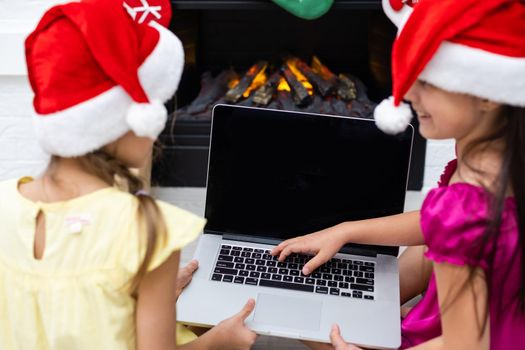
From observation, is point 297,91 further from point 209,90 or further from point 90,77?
point 90,77

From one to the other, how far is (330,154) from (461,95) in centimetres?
44

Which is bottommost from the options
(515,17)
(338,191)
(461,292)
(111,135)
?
(338,191)

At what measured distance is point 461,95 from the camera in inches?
37.8

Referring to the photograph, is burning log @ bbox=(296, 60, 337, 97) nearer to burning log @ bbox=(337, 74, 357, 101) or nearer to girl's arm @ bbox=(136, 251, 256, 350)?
burning log @ bbox=(337, 74, 357, 101)

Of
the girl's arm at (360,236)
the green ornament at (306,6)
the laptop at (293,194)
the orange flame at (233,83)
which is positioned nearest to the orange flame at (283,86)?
the orange flame at (233,83)

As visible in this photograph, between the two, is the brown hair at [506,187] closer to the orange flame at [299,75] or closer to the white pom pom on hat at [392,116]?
the white pom pom on hat at [392,116]

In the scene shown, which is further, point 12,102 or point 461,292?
point 12,102

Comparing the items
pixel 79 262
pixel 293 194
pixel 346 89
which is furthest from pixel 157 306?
pixel 346 89

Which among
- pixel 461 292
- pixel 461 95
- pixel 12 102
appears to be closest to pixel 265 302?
pixel 461 292

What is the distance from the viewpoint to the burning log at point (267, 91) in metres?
2.20

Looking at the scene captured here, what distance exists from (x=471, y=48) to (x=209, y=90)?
4.87 feet

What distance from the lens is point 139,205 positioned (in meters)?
0.96

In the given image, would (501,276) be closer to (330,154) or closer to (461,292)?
(461,292)

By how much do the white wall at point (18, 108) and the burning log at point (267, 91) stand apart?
528mm
